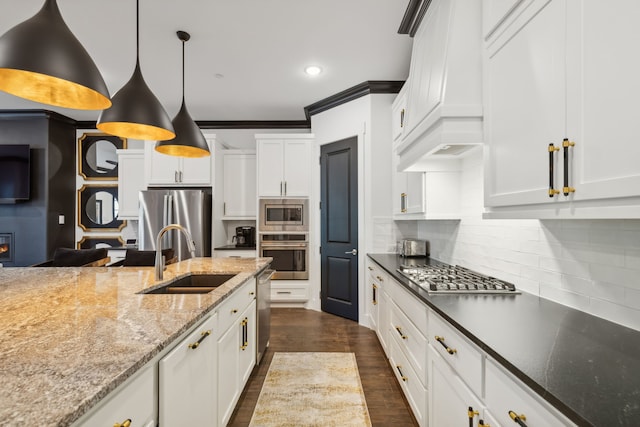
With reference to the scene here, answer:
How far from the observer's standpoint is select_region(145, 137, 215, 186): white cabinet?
15.0 feet

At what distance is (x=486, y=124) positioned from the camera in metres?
1.52

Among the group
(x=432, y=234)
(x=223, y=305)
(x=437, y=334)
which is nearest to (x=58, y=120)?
(x=223, y=305)

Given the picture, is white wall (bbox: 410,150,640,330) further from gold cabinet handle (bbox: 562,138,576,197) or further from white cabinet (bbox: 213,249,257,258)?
white cabinet (bbox: 213,249,257,258)

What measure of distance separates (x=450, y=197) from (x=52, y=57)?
261cm

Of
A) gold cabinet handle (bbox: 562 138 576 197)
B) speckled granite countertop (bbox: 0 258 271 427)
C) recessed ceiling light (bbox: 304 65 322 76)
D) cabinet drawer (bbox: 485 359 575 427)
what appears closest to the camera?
speckled granite countertop (bbox: 0 258 271 427)


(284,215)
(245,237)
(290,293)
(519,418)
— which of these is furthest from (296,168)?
(519,418)

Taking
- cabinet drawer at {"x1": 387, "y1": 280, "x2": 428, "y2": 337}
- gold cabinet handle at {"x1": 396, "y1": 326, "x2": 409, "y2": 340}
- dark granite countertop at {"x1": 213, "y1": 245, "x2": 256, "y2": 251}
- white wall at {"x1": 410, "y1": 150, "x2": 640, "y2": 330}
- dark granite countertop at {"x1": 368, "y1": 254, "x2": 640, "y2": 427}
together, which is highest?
white wall at {"x1": 410, "y1": 150, "x2": 640, "y2": 330}

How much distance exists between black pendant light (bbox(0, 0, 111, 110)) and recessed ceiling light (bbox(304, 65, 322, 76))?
227 centimetres

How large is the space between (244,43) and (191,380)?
2785mm

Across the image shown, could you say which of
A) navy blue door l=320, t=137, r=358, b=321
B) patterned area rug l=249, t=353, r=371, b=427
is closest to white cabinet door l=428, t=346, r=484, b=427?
patterned area rug l=249, t=353, r=371, b=427

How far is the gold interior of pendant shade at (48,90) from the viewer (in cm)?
147

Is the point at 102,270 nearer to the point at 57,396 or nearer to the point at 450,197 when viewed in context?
the point at 57,396

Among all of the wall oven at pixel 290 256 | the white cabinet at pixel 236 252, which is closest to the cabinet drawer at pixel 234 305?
the wall oven at pixel 290 256

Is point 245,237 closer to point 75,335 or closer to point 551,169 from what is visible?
point 75,335
